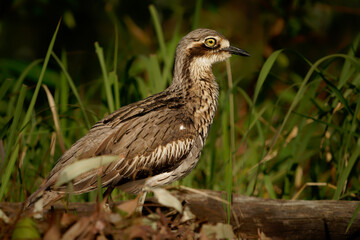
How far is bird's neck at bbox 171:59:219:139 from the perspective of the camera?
4.09m

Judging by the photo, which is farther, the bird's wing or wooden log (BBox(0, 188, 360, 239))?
the bird's wing

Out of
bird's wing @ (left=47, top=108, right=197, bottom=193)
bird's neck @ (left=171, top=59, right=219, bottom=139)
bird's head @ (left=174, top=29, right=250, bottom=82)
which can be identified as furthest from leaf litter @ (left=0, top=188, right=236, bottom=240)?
bird's head @ (left=174, top=29, right=250, bottom=82)

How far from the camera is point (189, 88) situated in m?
4.23

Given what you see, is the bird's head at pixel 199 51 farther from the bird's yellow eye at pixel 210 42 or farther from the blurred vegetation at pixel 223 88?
the blurred vegetation at pixel 223 88

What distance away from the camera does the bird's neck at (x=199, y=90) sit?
4091mm

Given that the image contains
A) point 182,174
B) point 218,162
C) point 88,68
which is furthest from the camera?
point 88,68

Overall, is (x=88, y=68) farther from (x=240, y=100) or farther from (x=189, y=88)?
(x=189, y=88)

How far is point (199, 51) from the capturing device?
14.3 feet

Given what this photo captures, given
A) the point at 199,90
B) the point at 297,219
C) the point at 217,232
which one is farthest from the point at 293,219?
the point at 199,90

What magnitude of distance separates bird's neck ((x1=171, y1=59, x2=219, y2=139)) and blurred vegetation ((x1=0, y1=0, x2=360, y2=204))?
18 centimetres

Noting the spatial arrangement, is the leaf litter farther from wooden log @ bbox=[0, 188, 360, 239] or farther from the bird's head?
the bird's head

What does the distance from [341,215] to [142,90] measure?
2236 millimetres

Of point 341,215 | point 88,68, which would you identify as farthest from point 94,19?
point 341,215

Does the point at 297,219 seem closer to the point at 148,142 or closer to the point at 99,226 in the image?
the point at 148,142
